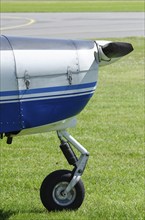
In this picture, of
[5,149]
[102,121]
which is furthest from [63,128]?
[102,121]

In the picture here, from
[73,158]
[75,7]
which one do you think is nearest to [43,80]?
[73,158]

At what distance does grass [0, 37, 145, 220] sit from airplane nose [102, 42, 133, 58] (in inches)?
47.8

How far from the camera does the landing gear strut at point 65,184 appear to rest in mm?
5219

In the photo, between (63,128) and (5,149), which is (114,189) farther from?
(5,149)

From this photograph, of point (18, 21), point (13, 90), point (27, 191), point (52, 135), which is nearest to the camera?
point (13, 90)

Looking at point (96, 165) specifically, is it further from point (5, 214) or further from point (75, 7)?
point (75, 7)

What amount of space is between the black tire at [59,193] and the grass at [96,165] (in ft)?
0.24

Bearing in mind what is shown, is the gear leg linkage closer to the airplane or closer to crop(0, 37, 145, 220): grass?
the airplane

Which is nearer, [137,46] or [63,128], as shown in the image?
[63,128]

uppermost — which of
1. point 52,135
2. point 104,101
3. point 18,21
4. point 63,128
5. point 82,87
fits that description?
point 82,87

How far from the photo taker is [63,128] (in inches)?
201

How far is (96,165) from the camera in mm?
7062

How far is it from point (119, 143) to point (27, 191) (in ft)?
7.35

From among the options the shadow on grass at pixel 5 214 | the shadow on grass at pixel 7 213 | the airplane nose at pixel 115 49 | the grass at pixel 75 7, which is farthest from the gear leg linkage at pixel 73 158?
the grass at pixel 75 7
